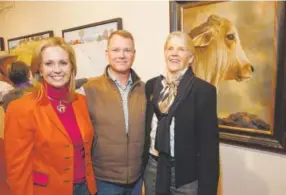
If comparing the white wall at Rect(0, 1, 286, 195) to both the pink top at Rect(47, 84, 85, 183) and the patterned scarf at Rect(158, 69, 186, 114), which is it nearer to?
the patterned scarf at Rect(158, 69, 186, 114)

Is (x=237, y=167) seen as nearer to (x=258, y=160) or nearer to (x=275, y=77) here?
(x=258, y=160)

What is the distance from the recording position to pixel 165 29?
6.48ft

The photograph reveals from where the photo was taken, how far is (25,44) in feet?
10.7

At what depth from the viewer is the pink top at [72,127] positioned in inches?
51.9

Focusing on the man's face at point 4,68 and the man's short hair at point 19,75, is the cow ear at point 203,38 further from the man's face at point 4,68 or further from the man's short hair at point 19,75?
the man's face at point 4,68

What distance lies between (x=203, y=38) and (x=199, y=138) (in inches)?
29.9

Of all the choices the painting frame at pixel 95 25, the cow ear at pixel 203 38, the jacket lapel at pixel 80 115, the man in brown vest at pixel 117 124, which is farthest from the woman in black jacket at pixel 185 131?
the painting frame at pixel 95 25

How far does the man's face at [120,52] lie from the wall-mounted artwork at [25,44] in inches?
68.5

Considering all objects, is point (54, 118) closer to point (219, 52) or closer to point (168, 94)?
point (168, 94)

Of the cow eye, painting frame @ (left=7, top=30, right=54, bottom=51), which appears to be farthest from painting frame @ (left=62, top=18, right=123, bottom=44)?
the cow eye

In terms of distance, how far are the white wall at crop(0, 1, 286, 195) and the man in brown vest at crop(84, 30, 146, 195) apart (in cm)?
63

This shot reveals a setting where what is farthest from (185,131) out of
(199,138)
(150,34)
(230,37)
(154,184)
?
(150,34)

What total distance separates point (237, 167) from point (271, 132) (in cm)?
35

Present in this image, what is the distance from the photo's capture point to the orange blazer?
1.23 metres
